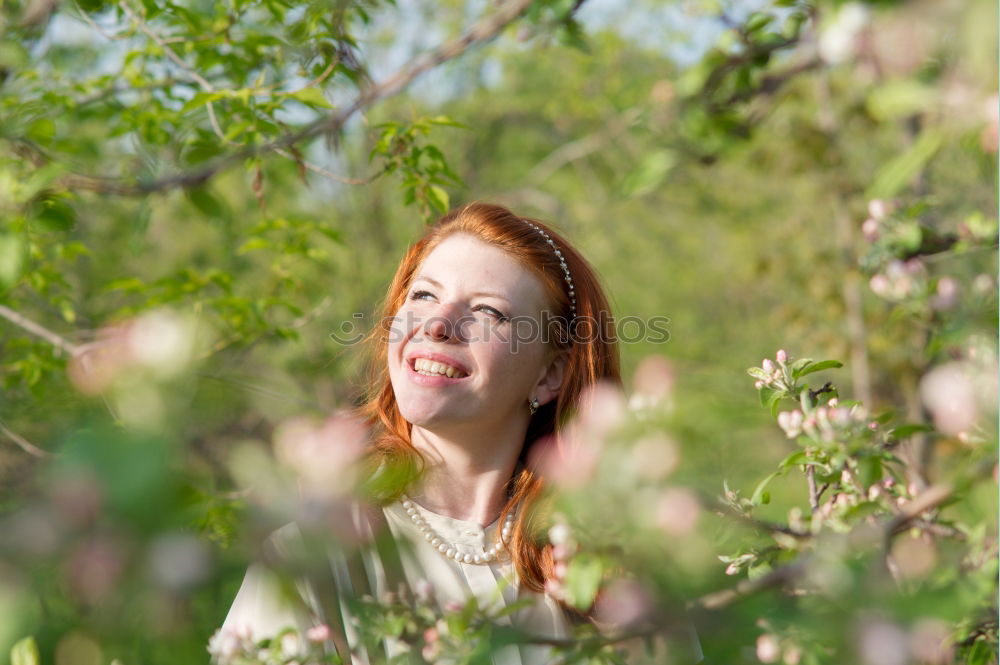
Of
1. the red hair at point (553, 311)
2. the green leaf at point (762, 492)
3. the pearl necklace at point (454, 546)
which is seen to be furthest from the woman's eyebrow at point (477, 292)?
the green leaf at point (762, 492)

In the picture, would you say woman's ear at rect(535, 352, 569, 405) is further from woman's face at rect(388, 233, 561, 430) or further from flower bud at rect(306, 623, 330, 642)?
flower bud at rect(306, 623, 330, 642)

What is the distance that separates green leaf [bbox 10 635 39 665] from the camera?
2.43ft

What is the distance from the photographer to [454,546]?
2.17 m

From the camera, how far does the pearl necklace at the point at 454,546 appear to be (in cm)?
215

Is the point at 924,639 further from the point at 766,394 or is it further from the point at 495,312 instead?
the point at 495,312

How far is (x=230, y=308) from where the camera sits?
336 centimetres

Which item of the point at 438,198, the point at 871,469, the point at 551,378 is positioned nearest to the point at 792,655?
the point at 871,469

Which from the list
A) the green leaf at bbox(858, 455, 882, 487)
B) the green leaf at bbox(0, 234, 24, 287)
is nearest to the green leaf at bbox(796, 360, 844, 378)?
the green leaf at bbox(858, 455, 882, 487)

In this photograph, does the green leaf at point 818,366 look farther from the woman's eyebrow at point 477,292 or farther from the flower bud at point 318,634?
the flower bud at point 318,634

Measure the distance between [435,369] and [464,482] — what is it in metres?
0.32

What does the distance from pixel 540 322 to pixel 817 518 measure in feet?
3.74

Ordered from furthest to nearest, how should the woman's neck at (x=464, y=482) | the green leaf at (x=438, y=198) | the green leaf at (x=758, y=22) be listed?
the green leaf at (x=438, y=198)
the woman's neck at (x=464, y=482)
the green leaf at (x=758, y=22)

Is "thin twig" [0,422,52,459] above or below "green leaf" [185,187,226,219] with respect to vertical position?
below

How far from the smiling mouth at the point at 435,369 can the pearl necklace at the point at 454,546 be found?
29 centimetres
